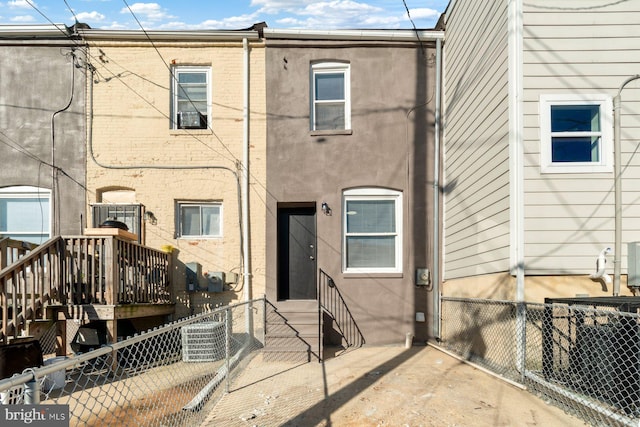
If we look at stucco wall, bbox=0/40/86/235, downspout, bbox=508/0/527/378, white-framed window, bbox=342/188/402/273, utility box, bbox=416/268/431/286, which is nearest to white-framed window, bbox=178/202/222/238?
stucco wall, bbox=0/40/86/235

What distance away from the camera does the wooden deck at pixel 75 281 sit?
618 cm

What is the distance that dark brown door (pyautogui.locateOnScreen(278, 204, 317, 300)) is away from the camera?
912 cm

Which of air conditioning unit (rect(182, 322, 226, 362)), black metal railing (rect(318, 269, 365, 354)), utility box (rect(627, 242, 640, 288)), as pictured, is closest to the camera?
utility box (rect(627, 242, 640, 288))

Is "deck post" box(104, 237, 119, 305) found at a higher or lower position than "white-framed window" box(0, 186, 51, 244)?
lower

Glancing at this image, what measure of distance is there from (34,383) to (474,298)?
20.3 ft

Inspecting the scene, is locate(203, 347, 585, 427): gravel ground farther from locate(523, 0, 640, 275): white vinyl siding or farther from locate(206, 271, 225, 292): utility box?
locate(206, 271, 225, 292): utility box

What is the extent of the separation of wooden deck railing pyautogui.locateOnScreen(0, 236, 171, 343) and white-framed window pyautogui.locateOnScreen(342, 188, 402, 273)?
12.4 feet

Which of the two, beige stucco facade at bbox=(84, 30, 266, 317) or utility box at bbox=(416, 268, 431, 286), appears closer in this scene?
utility box at bbox=(416, 268, 431, 286)

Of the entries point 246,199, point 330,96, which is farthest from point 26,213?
point 330,96

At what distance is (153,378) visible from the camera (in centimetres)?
657

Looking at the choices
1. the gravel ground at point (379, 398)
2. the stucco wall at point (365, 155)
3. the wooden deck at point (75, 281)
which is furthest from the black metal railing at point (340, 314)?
the wooden deck at point (75, 281)

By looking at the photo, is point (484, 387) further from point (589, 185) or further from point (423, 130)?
point (423, 130)

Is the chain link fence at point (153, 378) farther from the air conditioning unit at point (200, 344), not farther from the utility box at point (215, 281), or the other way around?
the utility box at point (215, 281)

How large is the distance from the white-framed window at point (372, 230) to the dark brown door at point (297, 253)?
2.29 feet
